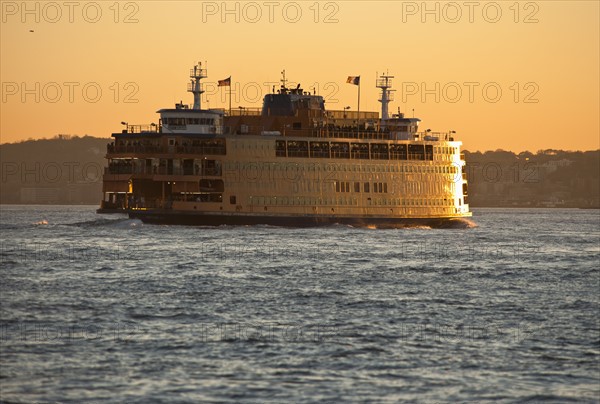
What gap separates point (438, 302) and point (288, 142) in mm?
68531

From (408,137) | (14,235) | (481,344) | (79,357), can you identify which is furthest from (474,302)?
(408,137)

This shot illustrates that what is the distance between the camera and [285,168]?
112625 millimetres

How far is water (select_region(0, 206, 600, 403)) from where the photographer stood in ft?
92.5

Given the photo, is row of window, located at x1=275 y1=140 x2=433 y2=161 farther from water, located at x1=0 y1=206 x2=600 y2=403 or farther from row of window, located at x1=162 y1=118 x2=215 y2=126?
water, located at x1=0 y1=206 x2=600 y2=403

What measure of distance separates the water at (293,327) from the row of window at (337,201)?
39294 millimetres

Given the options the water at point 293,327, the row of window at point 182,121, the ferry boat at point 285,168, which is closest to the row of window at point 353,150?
the ferry boat at point 285,168

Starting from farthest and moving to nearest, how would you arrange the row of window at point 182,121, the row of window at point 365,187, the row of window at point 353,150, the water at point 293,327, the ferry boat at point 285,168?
the row of window at point 365,187
the row of window at point 353,150
the row of window at point 182,121
the ferry boat at point 285,168
the water at point 293,327

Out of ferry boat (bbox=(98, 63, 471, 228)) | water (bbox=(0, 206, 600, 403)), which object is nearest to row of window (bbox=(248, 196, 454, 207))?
ferry boat (bbox=(98, 63, 471, 228))

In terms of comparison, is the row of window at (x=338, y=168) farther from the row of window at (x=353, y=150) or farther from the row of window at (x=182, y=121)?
the row of window at (x=182, y=121)

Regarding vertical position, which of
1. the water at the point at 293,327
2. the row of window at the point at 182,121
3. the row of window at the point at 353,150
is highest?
the row of window at the point at 182,121

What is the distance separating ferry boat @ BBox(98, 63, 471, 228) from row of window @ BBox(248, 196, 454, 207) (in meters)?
0.10

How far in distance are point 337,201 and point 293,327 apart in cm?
7857

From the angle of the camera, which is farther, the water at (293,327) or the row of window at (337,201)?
the row of window at (337,201)

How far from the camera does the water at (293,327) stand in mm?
28203
